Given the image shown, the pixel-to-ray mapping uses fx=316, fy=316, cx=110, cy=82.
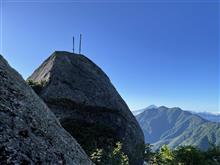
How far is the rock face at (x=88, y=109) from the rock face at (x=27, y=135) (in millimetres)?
15387

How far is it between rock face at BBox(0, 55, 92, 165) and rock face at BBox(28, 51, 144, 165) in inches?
606

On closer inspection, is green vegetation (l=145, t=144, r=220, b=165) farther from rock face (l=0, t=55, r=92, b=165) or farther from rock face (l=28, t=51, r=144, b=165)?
rock face (l=0, t=55, r=92, b=165)

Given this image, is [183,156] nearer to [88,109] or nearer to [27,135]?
[88,109]

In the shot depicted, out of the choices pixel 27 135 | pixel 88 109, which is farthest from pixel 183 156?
pixel 27 135

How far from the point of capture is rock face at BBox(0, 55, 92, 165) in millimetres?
Result: 9875

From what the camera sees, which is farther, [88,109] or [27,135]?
[88,109]

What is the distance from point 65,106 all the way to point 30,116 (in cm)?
2009

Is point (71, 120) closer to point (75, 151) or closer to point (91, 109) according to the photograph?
point (91, 109)

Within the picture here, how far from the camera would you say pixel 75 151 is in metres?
14.0

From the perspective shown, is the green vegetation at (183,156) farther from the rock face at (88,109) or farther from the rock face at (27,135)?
the rock face at (27,135)

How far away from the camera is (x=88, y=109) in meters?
33.6

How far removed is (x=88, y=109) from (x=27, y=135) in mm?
22640

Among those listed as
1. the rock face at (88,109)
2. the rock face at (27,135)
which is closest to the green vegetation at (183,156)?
the rock face at (88,109)

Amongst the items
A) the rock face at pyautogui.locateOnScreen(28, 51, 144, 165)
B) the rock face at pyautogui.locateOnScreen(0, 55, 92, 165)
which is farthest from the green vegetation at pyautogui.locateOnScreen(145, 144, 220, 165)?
the rock face at pyautogui.locateOnScreen(0, 55, 92, 165)
